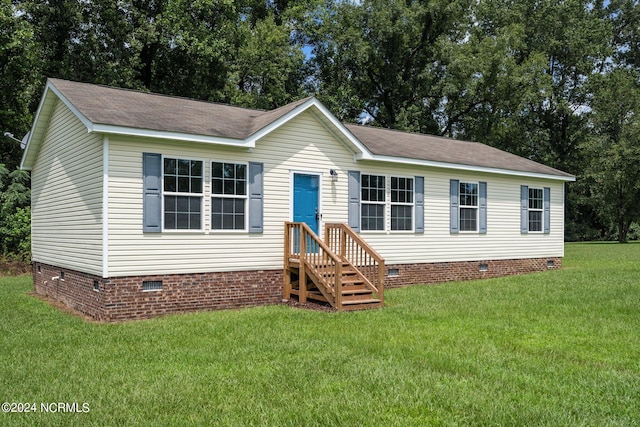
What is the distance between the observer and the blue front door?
11812 millimetres

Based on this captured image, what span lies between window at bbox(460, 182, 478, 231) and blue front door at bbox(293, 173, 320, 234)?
193 inches

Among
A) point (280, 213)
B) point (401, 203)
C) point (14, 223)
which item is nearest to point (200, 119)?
point (280, 213)

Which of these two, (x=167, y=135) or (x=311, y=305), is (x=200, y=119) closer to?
(x=167, y=135)

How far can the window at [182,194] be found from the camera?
1007 centimetres

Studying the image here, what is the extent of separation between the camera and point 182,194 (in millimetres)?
10156

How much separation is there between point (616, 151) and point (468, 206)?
25968 mm

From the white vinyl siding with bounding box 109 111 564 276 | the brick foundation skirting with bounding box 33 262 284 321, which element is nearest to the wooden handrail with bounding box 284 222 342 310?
the white vinyl siding with bounding box 109 111 564 276

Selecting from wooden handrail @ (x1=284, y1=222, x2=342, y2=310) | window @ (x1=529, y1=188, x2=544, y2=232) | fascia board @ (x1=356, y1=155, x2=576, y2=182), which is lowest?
wooden handrail @ (x1=284, y1=222, x2=342, y2=310)

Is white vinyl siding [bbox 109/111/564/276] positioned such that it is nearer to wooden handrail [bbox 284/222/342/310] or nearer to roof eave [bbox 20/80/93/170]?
wooden handrail [bbox 284/222/342/310]

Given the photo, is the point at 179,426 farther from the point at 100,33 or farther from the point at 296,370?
the point at 100,33

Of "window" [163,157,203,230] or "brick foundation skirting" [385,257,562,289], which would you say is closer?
"window" [163,157,203,230]

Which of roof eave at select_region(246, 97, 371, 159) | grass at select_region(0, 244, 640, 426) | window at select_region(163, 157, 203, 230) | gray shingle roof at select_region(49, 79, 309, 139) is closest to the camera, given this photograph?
grass at select_region(0, 244, 640, 426)

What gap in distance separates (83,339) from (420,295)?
6892mm

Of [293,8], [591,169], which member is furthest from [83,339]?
[591,169]
